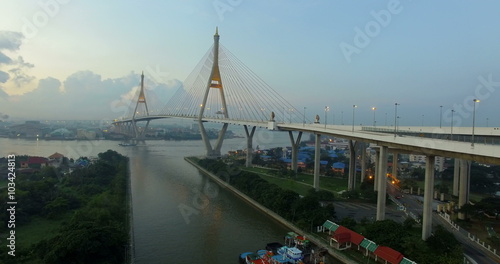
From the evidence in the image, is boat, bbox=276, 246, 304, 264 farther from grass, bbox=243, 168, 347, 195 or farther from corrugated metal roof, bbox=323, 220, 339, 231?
grass, bbox=243, 168, 347, 195

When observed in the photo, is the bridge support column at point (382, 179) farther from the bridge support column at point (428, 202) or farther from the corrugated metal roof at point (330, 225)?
the corrugated metal roof at point (330, 225)

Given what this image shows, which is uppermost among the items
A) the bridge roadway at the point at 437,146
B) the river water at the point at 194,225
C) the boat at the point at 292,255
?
the bridge roadway at the point at 437,146

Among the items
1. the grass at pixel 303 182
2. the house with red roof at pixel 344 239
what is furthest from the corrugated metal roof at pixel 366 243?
the grass at pixel 303 182

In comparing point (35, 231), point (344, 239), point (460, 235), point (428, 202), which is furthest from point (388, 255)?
point (35, 231)

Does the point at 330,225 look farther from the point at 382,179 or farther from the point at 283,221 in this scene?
the point at 382,179

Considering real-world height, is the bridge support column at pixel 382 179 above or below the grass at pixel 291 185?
above

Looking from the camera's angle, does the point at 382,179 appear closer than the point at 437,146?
No

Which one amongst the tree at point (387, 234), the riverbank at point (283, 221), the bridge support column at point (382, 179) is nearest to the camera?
the tree at point (387, 234)

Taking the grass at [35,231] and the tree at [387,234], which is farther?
the grass at [35,231]

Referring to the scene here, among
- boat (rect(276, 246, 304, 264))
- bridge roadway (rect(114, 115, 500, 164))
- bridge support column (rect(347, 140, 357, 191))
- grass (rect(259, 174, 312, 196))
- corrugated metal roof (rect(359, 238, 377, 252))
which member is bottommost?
boat (rect(276, 246, 304, 264))

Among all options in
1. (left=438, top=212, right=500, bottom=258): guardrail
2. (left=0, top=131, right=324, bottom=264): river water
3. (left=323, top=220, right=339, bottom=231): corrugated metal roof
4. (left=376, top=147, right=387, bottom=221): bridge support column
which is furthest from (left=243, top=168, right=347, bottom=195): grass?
(left=323, top=220, right=339, bottom=231): corrugated metal roof

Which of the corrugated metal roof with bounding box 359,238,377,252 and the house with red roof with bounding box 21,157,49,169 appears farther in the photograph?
the house with red roof with bounding box 21,157,49,169
